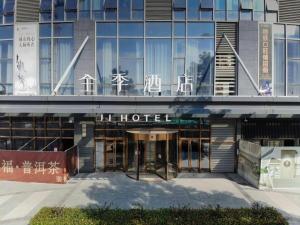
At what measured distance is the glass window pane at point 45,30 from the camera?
19.3 metres

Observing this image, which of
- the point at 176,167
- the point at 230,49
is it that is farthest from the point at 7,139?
the point at 230,49

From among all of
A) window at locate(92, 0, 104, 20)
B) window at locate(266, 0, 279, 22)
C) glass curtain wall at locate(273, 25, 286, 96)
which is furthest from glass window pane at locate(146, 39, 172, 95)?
glass curtain wall at locate(273, 25, 286, 96)

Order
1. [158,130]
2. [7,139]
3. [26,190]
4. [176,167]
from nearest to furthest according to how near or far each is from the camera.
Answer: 1. [26,190]
2. [158,130]
3. [176,167]
4. [7,139]

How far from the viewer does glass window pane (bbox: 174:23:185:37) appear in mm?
18906

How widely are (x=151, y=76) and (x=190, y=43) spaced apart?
3070 millimetres

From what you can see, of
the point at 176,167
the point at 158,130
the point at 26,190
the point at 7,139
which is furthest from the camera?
the point at 7,139

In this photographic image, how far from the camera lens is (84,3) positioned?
19.2 meters

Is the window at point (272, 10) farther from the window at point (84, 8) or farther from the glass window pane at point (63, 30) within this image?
the glass window pane at point (63, 30)

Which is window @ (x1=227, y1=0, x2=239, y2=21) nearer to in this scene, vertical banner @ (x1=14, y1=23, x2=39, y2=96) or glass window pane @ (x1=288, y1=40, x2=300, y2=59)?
glass window pane @ (x1=288, y1=40, x2=300, y2=59)

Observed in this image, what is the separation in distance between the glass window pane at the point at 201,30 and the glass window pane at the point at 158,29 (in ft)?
3.89

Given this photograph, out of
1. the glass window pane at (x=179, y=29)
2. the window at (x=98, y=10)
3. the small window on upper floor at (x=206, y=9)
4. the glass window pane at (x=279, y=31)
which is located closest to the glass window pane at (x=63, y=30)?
the window at (x=98, y=10)

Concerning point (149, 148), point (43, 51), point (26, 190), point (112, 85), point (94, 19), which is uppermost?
point (94, 19)

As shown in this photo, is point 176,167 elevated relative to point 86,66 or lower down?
lower down

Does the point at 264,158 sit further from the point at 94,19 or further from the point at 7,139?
the point at 7,139
